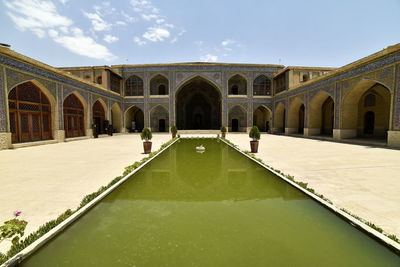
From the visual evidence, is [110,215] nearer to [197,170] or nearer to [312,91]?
[197,170]

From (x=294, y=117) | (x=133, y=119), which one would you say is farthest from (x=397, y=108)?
(x=133, y=119)

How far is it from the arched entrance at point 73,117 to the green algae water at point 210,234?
13.5 m

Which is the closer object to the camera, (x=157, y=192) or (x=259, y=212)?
(x=259, y=212)

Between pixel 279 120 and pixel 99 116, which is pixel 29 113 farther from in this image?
pixel 279 120

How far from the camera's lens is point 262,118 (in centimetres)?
2647

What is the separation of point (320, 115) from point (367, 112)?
3144 mm

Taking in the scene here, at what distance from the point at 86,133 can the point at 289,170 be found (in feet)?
54.0

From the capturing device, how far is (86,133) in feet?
52.4

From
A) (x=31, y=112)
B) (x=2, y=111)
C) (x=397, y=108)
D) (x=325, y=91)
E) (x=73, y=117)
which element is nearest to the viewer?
(x=2, y=111)

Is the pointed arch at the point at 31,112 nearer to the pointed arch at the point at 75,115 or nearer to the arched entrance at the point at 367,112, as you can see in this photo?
the pointed arch at the point at 75,115

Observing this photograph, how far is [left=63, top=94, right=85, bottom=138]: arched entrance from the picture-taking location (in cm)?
1396

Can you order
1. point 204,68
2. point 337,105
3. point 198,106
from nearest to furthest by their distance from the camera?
1. point 337,105
2. point 204,68
3. point 198,106

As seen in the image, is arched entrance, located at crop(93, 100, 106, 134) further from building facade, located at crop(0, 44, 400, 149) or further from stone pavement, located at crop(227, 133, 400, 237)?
stone pavement, located at crop(227, 133, 400, 237)

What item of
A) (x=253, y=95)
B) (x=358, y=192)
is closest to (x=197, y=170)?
(x=358, y=192)
